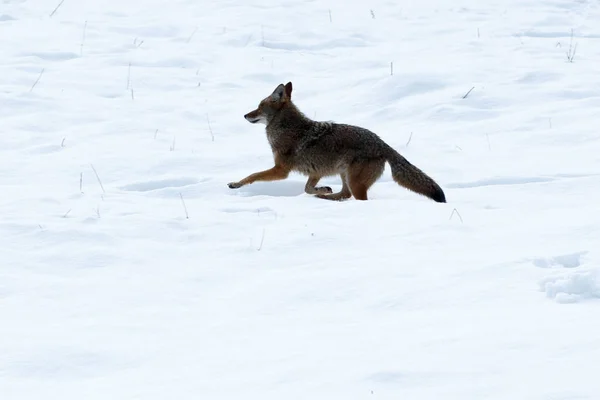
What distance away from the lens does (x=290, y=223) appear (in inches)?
271

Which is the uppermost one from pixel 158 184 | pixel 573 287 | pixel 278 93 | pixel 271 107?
pixel 573 287

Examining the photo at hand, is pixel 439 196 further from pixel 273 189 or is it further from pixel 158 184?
pixel 158 184

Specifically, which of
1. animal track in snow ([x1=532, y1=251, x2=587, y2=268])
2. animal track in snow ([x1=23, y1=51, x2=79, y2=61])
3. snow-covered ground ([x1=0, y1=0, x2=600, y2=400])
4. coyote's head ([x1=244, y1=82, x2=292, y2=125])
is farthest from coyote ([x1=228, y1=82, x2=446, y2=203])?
animal track in snow ([x1=23, y1=51, x2=79, y2=61])

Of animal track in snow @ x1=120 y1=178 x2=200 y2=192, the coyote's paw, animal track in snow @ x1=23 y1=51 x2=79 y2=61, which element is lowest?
the coyote's paw

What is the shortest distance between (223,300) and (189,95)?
6.50 m

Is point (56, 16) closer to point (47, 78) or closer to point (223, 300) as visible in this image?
point (47, 78)

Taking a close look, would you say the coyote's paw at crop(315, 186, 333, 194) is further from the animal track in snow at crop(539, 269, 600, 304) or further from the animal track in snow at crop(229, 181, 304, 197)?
the animal track in snow at crop(539, 269, 600, 304)

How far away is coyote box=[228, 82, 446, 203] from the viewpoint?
816 cm

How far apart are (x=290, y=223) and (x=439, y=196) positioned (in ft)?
4.73

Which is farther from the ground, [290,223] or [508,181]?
[290,223]

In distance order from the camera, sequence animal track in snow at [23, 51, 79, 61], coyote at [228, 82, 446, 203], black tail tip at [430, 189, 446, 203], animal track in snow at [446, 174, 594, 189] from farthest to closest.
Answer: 1. animal track in snow at [23, 51, 79, 61]
2. coyote at [228, 82, 446, 203]
3. animal track in snow at [446, 174, 594, 189]
4. black tail tip at [430, 189, 446, 203]

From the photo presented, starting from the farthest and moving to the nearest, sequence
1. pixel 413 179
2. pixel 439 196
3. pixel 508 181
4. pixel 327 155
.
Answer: pixel 327 155, pixel 508 181, pixel 413 179, pixel 439 196

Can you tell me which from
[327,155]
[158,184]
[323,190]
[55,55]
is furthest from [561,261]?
[55,55]

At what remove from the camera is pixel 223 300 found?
5.50 metres
